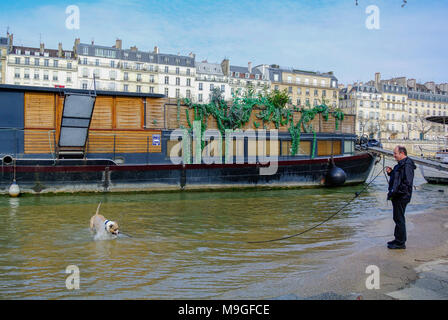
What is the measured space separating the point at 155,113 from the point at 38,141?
533 cm

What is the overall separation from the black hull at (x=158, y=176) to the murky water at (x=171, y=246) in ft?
4.07

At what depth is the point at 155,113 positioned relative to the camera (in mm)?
18859

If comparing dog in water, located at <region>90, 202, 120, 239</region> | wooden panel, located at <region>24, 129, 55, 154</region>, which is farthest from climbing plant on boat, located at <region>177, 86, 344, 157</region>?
dog in water, located at <region>90, 202, 120, 239</region>

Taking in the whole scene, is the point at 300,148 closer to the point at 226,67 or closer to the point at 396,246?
the point at 396,246

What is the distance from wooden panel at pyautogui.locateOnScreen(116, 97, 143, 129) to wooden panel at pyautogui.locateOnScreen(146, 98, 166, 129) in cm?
34

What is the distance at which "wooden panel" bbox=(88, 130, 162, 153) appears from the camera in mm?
17625

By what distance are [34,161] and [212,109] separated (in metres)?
8.56

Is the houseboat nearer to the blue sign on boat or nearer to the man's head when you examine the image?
the blue sign on boat

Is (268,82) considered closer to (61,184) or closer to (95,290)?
(61,184)

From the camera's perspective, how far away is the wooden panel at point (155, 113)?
18656 millimetres

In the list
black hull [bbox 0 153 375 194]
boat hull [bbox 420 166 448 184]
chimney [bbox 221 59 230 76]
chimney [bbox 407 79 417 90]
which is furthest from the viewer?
chimney [bbox 407 79 417 90]

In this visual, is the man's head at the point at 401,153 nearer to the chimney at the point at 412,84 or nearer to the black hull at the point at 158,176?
the black hull at the point at 158,176

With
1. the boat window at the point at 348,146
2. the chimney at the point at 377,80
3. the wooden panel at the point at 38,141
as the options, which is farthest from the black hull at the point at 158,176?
the chimney at the point at 377,80

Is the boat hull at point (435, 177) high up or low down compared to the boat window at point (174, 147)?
down
